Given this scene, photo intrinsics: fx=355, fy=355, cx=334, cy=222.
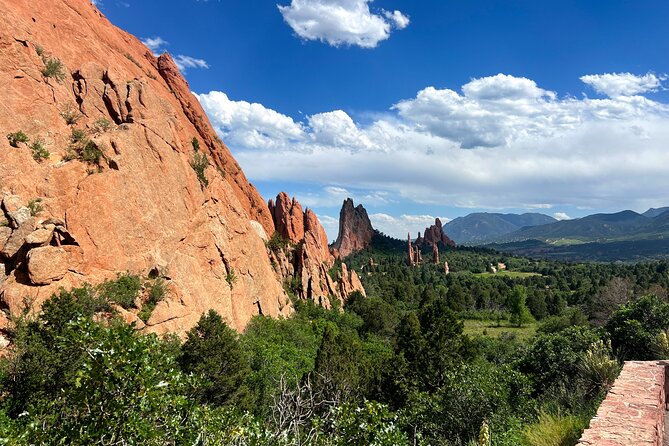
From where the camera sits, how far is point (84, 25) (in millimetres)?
39938

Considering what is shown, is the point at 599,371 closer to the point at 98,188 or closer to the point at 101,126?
the point at 98,188

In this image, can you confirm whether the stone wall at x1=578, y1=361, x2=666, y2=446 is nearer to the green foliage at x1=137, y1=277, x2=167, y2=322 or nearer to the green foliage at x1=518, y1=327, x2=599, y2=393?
the green foliage at x1=518, y1=327, x2=599, y2=393

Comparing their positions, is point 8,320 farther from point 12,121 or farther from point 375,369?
point 375,369

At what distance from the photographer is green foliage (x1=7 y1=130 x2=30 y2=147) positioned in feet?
81.8

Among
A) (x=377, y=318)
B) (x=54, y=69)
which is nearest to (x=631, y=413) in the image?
(x=54, y=69)

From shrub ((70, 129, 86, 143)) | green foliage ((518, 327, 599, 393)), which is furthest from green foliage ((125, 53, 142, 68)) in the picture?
green foliage ((518, 327, 599, 393))

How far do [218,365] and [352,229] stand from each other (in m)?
158

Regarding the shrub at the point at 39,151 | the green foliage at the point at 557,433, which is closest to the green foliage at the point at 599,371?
the green foliage at the point at 557,433

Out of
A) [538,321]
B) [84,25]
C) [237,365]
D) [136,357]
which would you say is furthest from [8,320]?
[538,321]

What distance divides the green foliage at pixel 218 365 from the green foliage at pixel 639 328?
71.1 ft

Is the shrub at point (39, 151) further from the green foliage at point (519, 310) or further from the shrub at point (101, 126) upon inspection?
the green foliage at point (519, 310)

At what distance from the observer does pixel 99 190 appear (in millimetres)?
27812

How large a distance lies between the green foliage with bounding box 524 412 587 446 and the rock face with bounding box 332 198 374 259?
158m

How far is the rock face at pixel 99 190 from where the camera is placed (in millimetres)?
23250
